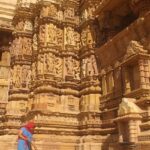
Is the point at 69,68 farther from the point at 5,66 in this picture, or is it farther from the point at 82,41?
the point at 5,66

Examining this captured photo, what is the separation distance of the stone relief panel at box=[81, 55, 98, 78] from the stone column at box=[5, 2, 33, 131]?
2577mm

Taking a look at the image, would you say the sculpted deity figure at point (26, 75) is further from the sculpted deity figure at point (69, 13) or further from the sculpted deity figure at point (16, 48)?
the sculpted deity figure at point (69, 13)

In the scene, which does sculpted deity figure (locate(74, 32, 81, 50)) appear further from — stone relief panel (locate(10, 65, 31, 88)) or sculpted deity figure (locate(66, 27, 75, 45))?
stone relief panel (locate(10, 65, 31, 88))

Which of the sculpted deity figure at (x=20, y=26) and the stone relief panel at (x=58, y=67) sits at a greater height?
the sculpted deity figure at (x=20, y=26)

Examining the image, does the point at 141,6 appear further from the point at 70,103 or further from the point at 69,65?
the point at 70,103

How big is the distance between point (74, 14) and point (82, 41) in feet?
5.15

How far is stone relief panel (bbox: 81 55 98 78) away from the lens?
38.1 ft

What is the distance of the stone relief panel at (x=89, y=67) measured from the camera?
11.6 m

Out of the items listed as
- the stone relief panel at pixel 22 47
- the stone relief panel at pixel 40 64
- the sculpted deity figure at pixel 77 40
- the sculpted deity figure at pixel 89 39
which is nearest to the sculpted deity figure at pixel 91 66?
the sculpted deity figure at pixel 89 39

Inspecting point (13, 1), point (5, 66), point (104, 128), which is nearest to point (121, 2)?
point (104, 128)

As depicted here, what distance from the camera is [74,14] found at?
13.4m

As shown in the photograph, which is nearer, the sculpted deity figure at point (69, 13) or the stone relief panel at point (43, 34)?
the stone relief panel at point (43, 34)

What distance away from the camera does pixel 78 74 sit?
1210cm

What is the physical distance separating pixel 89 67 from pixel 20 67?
10.8 feet
